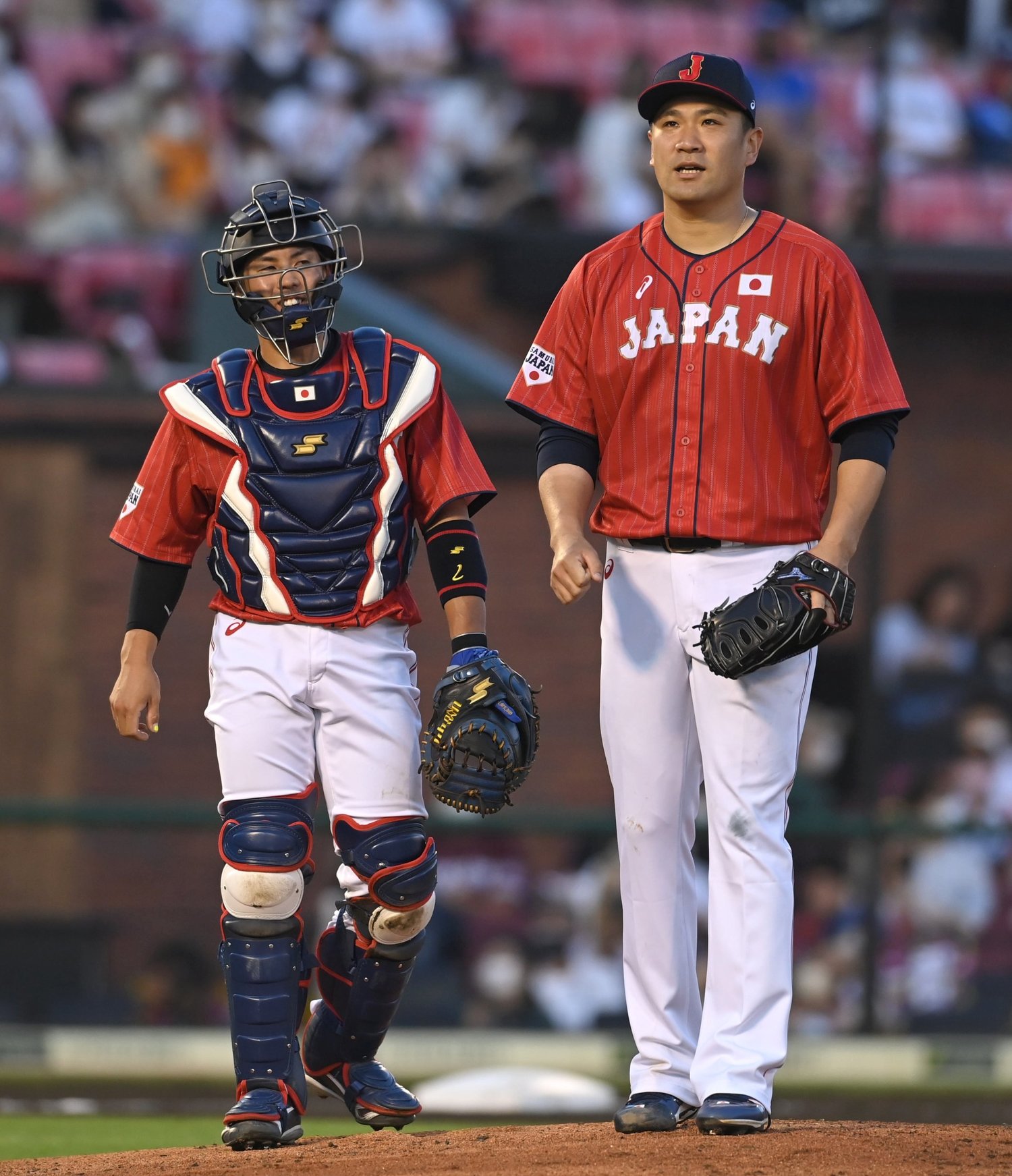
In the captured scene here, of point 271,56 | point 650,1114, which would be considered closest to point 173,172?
point 271,56

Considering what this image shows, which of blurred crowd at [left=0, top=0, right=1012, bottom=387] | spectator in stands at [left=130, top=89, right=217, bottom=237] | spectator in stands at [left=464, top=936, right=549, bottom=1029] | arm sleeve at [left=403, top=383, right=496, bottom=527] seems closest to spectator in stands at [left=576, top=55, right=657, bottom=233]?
blurred crowd at [left=0, top=0, right=1012, bottom=387]

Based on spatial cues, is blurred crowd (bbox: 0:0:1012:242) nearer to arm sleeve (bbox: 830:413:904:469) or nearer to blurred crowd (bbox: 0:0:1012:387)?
blurred crowd (bbox: 0:0:1012:387)

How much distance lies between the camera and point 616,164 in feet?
40.7

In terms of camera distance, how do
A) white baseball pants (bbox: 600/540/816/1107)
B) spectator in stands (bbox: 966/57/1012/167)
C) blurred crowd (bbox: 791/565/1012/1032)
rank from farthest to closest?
spectator in stands (bbox: 966/57/1012/167) → blurred crowd (bbox: 791/565/1012/1032) → white baseball pants (bbox: 600/540/816/1107)

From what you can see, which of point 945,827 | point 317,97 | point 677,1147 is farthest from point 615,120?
point 677,1147

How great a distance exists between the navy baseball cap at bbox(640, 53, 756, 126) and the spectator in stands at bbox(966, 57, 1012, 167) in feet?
29.7

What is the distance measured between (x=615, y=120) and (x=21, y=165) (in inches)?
148

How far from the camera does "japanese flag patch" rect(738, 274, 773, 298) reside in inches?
164

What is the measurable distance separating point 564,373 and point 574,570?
2.03ft

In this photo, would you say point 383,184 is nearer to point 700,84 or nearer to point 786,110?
Answer: point 786,110

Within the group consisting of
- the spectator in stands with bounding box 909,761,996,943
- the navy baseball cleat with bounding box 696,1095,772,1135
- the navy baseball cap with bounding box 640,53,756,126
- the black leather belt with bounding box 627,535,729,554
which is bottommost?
the spectator in stands with bounding box 909,761,996,943

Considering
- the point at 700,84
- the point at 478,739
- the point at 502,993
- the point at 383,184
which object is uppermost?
the point at 383,184

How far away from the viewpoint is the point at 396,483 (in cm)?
437

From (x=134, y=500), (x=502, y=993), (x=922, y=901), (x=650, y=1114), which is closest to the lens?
(x=650, y=1114)
